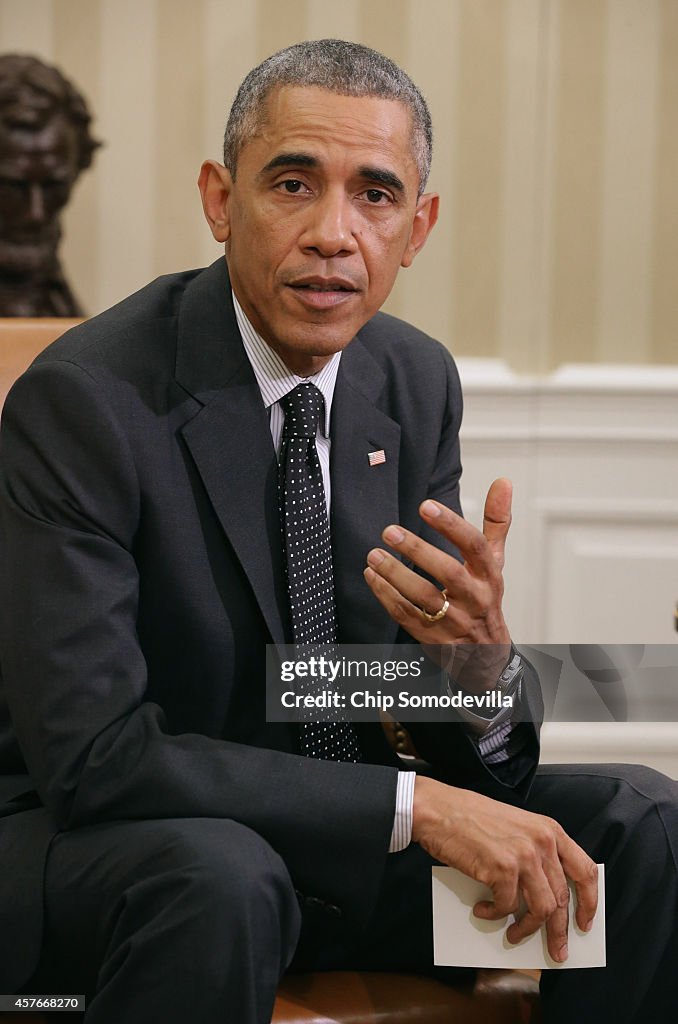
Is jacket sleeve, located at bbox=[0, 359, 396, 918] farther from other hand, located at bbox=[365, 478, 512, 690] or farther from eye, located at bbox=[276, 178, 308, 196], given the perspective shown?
eye, located at bbox=[276, 178, 308, 196]

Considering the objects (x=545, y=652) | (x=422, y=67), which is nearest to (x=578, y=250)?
(x=422, y=67)

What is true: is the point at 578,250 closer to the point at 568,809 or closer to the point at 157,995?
the point at 568,809

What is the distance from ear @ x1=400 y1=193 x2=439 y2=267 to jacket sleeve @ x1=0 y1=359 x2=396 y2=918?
1.45 feet

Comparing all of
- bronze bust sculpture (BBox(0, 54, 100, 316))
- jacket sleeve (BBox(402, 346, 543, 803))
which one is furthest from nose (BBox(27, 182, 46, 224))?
jacket sleeve (BBox(402, 346, 543, 803))

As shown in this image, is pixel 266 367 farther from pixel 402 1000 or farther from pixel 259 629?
pixel 402 1000

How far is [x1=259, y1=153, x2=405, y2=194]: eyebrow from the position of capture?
1276 millimetres

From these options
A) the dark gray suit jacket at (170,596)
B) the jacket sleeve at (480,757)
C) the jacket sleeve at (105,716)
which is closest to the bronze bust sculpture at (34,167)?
the dark gray suit jacket at (170,596)

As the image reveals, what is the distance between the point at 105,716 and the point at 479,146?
1.87m

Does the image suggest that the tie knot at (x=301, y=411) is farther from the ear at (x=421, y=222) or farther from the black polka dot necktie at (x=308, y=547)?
the ear at (x=421, y=222)

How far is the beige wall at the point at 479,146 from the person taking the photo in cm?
260

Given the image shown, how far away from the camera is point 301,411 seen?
1364mm

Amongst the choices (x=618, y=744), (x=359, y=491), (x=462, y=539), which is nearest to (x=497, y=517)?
(x=462, y=539)

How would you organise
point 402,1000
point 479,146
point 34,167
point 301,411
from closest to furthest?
point 402,1000 → point 301,411 → point 34,167 → point 479,146

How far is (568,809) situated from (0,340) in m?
0.89
